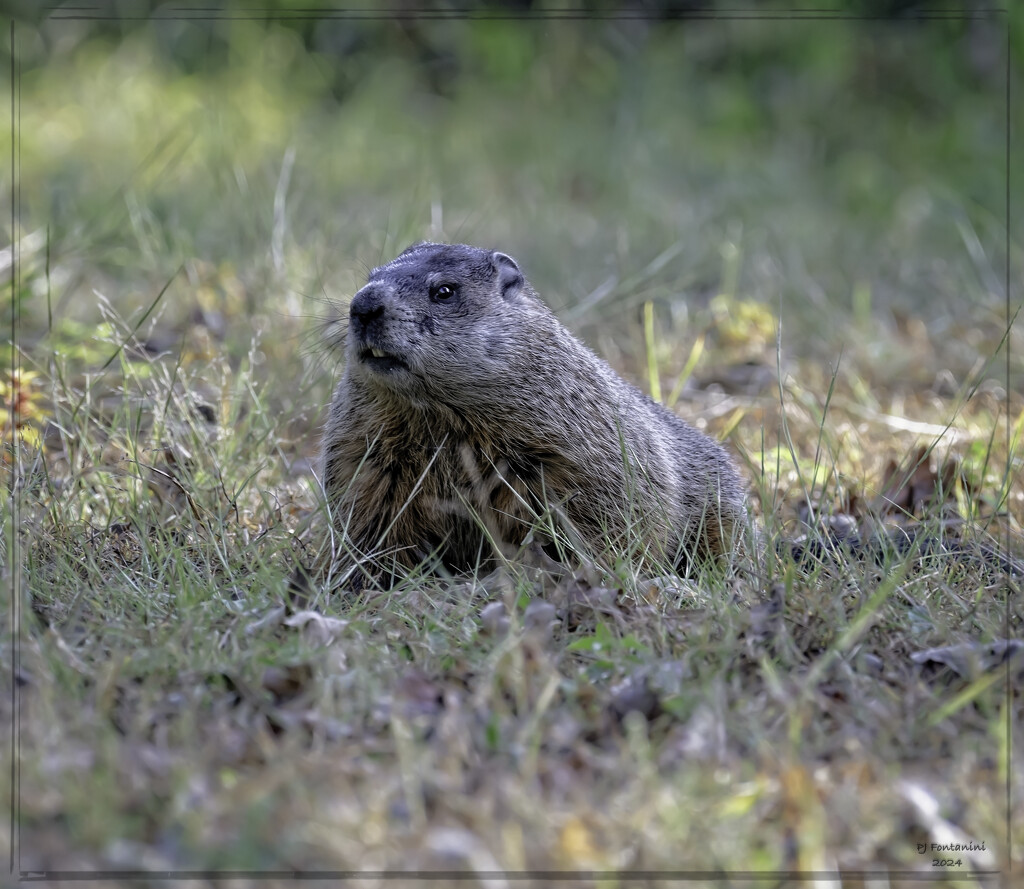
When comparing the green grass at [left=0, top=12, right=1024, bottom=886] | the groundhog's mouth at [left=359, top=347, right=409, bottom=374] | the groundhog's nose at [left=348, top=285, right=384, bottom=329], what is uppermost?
the groundhog's nose at [left=348, top=285, right=384, bottom=329]

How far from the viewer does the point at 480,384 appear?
4.02 metres

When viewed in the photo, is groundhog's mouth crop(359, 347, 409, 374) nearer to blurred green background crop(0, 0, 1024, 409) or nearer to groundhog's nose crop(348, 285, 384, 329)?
groundhog's nose crop(348, 285, 384, 329)

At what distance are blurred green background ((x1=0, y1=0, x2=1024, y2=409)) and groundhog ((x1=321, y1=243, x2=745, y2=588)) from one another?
36.3 inches

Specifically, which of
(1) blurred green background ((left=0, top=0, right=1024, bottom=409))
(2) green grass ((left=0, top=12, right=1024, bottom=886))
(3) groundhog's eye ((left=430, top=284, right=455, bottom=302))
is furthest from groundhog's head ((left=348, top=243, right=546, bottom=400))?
(1) blurred green background ((left=0, top=0, right=1024, bottom=409))

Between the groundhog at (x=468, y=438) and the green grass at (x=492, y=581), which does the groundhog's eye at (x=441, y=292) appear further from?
the green grass at (x=492, y=581)

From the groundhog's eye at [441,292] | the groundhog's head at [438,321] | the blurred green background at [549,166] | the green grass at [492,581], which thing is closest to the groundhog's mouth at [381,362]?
the groundhog's head at [438,321]

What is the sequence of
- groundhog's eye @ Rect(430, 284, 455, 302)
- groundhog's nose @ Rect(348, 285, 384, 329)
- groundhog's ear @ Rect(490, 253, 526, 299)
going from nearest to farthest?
groundhog's nose @ Rect(348, 285, 384, 329) < groundhog's eye @ Rect(430, 284, 455, 302) < groundhog's ear @ Rect(490, 253, 526, 299)

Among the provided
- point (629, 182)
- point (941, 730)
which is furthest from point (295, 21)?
point (941, 730)

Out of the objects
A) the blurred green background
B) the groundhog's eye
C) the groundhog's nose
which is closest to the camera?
the groundhog's nose

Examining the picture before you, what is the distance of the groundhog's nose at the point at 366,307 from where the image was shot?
3795 millimetres

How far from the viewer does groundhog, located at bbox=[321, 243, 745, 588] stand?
12.8 ft

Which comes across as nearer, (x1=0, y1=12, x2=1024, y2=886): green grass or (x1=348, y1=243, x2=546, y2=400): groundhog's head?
(x1=0, y1=12, x2=1024, y2=886): green grass

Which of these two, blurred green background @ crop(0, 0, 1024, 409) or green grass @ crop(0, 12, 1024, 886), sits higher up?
blurred green background @ crop(0, 0, 1024, 409)

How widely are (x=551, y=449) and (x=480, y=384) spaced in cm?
34
